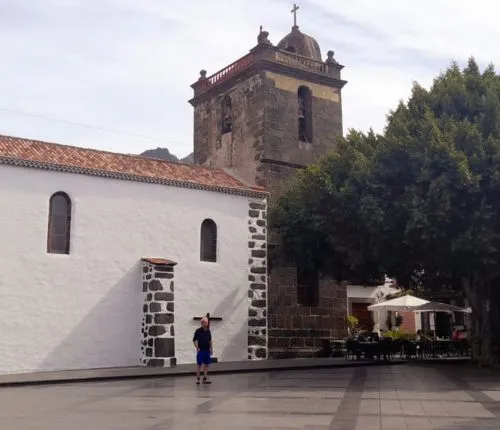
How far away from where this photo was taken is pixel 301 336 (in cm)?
2402

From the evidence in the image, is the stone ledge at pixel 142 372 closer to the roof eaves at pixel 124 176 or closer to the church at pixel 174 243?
the church at pixel 174 243

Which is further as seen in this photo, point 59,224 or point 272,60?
point 272,60

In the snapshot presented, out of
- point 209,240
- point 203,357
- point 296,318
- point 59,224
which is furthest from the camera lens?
point 296,318

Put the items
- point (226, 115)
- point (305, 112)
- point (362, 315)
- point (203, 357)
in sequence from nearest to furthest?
point (203, 357) < point (305, 112) < point (226, 115) < point (362, 315)

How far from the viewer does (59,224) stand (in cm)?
1877

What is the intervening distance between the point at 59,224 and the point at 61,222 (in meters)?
0.09

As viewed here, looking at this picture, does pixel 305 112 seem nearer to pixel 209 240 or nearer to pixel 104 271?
pixel 209 240

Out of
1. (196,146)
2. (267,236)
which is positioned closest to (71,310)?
(267,236)

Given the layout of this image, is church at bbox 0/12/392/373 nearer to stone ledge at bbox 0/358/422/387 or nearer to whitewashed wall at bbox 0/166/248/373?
whitewashed wall at bbox 0/166/248/373

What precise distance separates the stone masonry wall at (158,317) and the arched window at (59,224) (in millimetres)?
2516

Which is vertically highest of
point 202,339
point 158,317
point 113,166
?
point 113,166

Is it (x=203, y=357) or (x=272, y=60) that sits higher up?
(x=272, y=60)

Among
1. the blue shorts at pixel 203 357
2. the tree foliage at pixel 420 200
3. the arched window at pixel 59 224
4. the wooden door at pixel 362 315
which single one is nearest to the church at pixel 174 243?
the arched window at pixel 59 224

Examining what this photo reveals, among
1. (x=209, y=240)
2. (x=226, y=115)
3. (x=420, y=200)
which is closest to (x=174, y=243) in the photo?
(x=209, y=240)
